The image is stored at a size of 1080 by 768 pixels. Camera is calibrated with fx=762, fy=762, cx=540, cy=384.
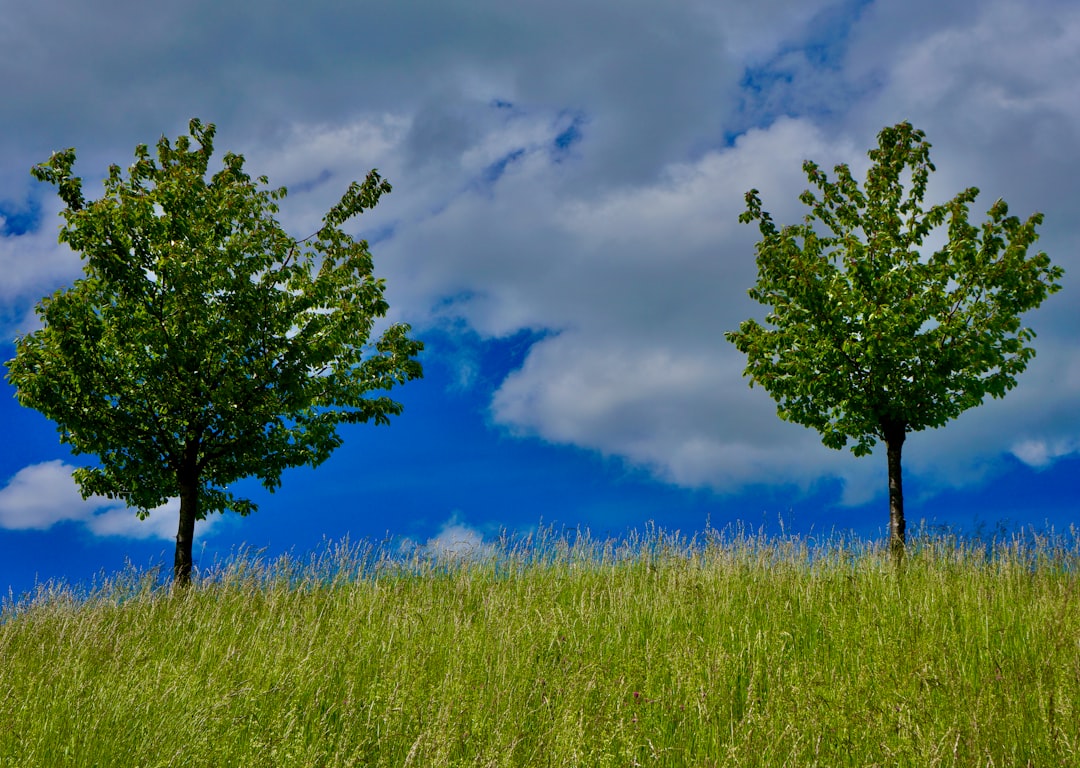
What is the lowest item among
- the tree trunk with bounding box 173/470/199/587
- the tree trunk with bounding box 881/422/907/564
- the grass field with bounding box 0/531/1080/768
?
the grass field with bounding box 0/531/1080/768

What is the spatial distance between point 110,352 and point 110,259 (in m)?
1.66

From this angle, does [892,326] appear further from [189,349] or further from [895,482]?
[189,349]

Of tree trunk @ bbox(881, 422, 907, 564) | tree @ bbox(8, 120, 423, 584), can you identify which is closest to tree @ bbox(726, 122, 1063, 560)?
tree trunk @ bbox(881, 422, 907, 564)

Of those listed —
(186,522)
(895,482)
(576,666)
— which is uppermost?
(895,482)

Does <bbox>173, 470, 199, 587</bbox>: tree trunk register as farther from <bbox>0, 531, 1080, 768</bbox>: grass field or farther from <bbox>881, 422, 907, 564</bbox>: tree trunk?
<bbox>881, 422, 907, 564</bbox>: tree trunk

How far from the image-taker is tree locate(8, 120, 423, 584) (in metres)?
13.4

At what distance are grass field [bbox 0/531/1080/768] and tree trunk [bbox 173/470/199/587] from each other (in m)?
1.57

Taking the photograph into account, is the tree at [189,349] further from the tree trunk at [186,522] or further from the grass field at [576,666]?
the grass field at [576,666]

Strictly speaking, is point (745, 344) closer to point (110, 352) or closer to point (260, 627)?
point (260, 627)

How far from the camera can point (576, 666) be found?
7195 millimetres

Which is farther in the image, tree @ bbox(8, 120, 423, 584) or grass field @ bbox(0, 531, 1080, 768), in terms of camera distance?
tree @ bbox(8, 120, 423, 584)

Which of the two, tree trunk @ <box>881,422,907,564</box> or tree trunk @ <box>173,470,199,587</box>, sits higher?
tree trunk @ <box>881,422,907,564</box>

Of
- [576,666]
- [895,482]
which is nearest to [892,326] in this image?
[895,482]

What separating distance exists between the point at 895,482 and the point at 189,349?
13543 mm
